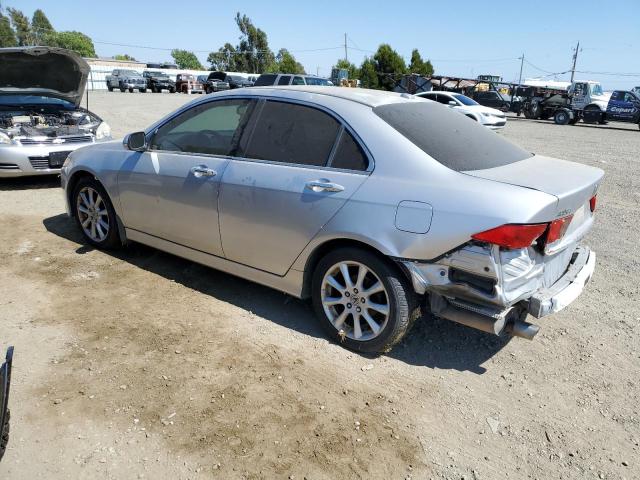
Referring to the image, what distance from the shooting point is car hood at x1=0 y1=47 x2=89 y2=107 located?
277 inches

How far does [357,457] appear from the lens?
2426mm

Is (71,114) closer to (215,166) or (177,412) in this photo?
(215,166)

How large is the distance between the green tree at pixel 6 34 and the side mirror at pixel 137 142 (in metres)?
87.8

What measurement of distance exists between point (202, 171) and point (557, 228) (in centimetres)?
250

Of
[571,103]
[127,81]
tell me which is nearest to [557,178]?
[571,103]

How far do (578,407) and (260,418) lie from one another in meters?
1.81

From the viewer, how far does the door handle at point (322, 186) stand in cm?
315

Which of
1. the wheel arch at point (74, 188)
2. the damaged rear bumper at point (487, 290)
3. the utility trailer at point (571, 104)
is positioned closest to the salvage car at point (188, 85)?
Result: the utility trailer at point (571, 104)

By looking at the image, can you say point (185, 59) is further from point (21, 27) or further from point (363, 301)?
point (363, 301)

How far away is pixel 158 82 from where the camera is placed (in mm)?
41969

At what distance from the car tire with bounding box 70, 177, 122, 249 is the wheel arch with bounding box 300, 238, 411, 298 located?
7.41 feet

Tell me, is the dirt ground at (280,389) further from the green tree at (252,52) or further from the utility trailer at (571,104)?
the green tree at (252,52)

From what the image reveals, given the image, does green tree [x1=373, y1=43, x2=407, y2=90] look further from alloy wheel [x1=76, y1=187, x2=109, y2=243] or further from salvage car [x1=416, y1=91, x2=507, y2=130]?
alloy wheel [x1=76, y1=187, x2=109, y2=243]

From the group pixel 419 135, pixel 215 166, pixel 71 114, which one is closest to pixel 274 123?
pixel 215 166
